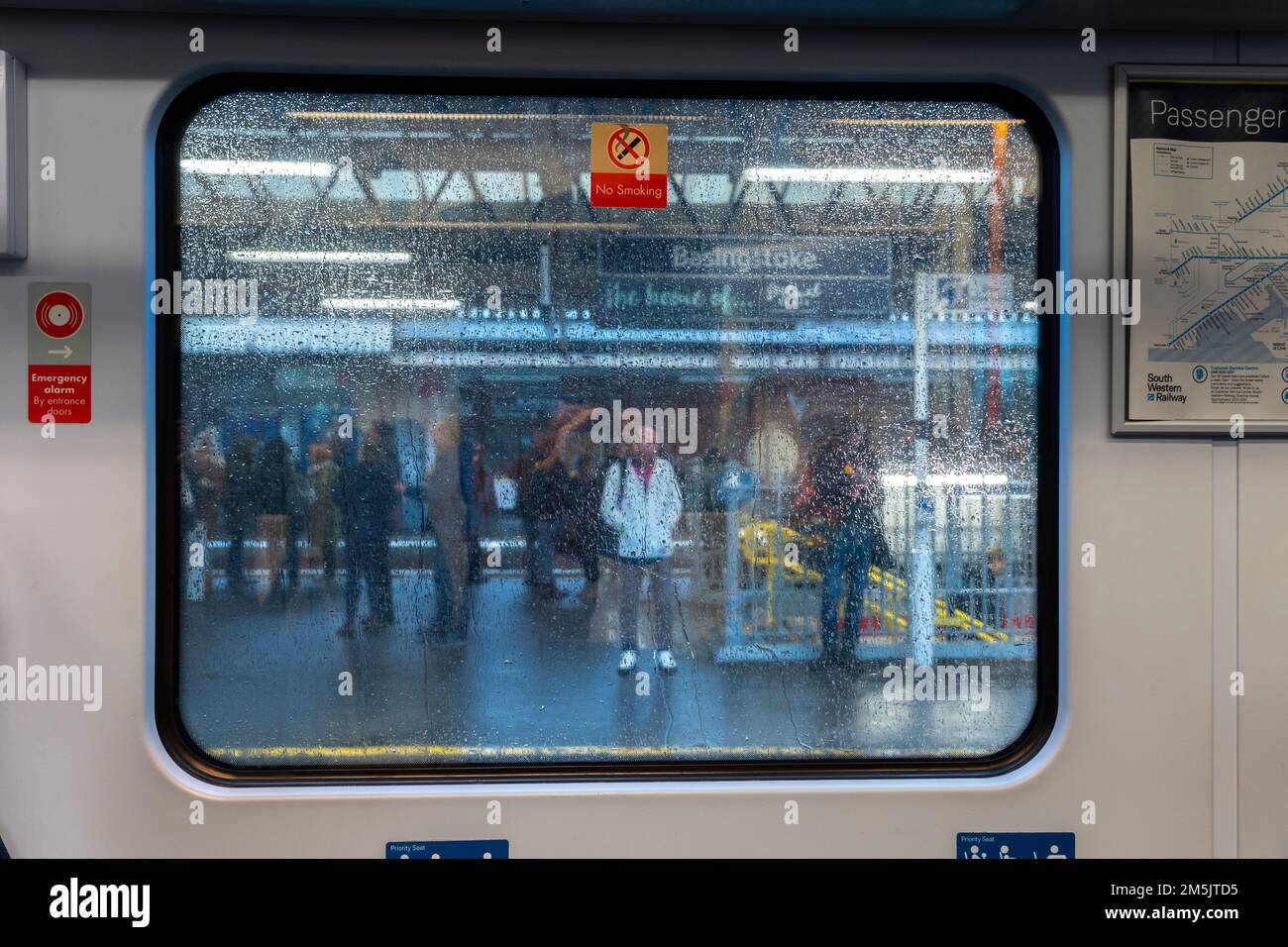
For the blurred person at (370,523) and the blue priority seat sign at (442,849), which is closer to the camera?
the blue priority seat sign at (442,849)

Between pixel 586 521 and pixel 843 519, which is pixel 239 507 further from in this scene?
pixel 843 519

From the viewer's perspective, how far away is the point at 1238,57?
2.07 meters

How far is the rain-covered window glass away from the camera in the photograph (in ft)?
6.86

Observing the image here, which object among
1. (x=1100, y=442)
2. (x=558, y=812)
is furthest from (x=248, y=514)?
(x=1100, y=442)

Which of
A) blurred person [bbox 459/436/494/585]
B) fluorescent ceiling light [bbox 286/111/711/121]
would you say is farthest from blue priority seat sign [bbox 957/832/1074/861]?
fluorescent ceiling light [bbox 286/111/711/121]

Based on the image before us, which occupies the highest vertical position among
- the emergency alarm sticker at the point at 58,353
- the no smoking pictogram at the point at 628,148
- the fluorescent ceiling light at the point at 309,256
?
the no smoking pictogram at the point at 628,148

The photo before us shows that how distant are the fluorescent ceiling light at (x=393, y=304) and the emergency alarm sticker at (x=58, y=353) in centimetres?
50

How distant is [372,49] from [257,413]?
2.72 feet

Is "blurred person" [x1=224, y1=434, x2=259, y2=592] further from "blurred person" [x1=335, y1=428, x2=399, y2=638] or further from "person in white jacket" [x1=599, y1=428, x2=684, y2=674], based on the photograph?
"person in white jacket" [x1=599, y1=428, x2=684, y2=674]

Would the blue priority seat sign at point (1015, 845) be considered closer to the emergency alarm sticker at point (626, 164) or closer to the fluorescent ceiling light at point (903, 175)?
the fluorescent ceiling light at point (903, 175)

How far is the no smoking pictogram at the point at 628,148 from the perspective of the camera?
2111mm

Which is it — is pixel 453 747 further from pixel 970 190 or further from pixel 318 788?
pixel 970 190

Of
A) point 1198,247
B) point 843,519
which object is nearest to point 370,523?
point 843,519

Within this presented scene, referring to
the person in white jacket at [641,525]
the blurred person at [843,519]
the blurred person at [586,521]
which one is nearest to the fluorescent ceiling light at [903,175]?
the blurred person at [843,519]
